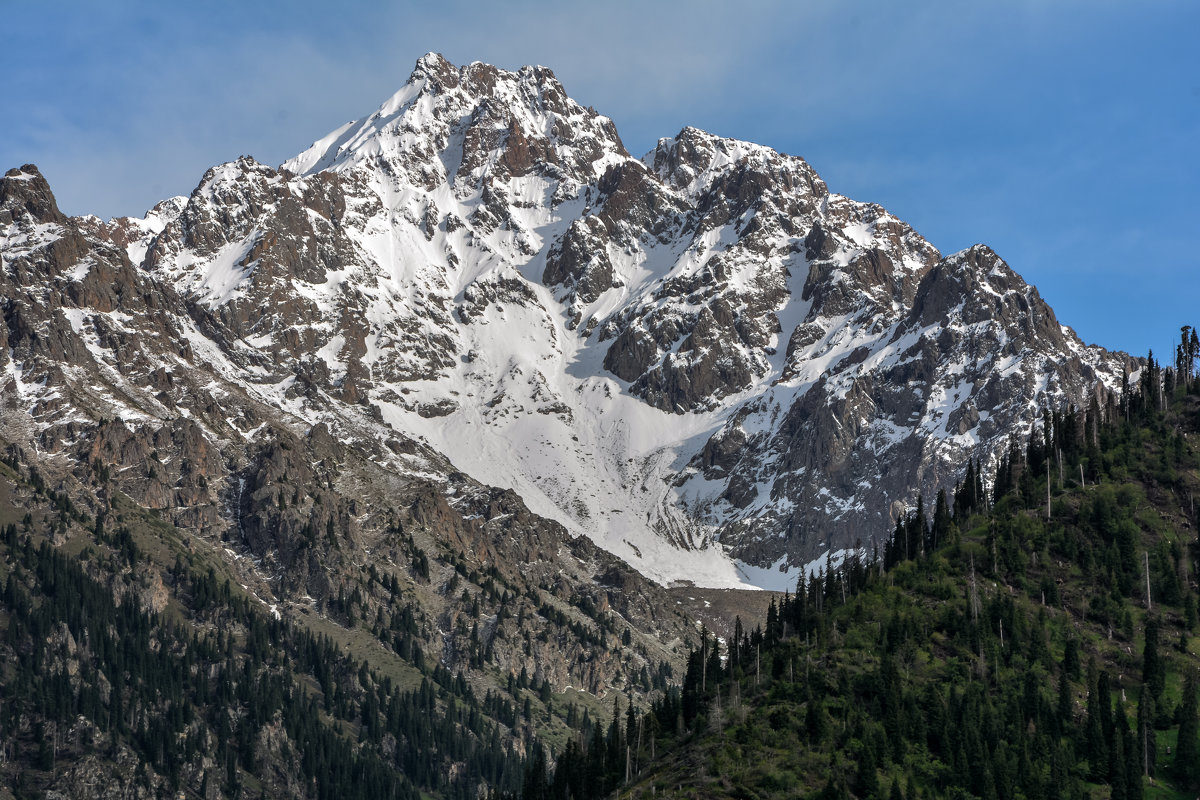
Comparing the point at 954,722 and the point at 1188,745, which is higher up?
the point at 1188,745

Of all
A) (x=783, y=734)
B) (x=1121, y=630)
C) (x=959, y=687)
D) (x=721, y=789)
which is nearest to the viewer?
(x=721, y=789)

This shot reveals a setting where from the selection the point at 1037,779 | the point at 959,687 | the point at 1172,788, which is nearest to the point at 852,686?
the point at 959,687

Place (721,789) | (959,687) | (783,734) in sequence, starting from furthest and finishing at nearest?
(959,687) < (783,734) < (721,789)

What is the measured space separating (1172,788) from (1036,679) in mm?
24059

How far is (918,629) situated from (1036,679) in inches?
673

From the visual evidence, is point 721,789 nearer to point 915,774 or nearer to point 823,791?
point 823,791

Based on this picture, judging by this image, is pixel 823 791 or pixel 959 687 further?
pixel 959 687

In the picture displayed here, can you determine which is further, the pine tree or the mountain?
the pine tree

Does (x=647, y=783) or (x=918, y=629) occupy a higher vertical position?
(x=918, y=629)

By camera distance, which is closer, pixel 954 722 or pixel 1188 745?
pixel 1188 745

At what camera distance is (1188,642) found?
197625mm

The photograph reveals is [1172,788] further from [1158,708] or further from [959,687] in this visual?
[959,687]

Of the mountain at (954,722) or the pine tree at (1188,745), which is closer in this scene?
the mountain at (954,722)

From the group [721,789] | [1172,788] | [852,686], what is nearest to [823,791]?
[721,789]
